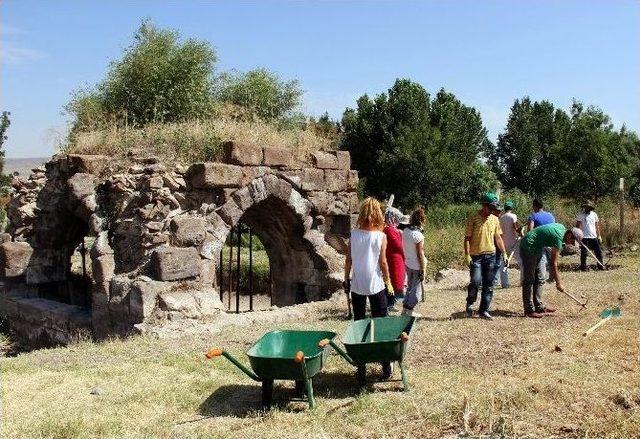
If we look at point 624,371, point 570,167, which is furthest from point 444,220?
point 624,371

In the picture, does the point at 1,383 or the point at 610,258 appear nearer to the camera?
the point at 1,383

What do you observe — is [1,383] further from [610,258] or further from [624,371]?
[610,258]

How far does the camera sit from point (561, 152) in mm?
29125

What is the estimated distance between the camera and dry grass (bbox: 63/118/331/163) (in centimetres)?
1177

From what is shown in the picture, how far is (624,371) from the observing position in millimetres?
5832

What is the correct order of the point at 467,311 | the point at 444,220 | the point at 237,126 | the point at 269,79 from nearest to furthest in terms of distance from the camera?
the point at 467,311, the point at 237,126, the point at 444,220, the point at 269,79

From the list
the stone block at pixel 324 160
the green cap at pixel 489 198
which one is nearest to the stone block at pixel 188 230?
the stone block at pixel 324 160

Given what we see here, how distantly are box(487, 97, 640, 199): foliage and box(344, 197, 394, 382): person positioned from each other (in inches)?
873

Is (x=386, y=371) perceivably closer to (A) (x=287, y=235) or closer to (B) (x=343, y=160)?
(A) (x=287, y=235)

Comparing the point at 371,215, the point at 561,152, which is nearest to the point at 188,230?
the point at 371,215

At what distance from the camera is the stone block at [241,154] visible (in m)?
11.0

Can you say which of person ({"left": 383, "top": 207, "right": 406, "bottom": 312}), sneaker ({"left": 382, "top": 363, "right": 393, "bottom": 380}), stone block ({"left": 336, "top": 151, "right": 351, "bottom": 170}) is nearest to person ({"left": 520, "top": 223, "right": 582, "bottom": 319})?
person ({"left": 383, "top": 207, "right": 406, "bottom": 312})

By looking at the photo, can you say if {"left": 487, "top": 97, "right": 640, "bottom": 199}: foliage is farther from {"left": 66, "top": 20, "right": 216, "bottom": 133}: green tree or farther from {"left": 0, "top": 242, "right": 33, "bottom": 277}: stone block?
{"left": 0, "top": 242, "right": 33, "bottom": 277}: stone block

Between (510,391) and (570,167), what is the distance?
2480 cm
